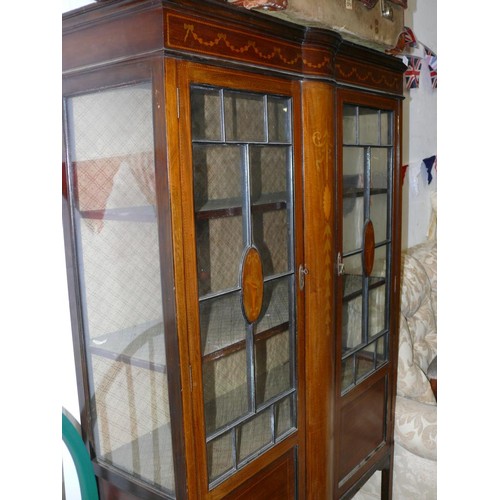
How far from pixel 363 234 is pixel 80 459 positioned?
1004mm

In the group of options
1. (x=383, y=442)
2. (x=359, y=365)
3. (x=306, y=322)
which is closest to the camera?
(x=306, y=322)

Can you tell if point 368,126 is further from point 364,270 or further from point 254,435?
point 254,435

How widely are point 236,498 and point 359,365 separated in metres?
0.63

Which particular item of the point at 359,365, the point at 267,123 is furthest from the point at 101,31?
the point at 359,365

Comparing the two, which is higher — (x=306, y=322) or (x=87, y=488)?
(x=306, y=322)

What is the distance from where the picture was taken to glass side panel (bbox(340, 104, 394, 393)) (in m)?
1.49

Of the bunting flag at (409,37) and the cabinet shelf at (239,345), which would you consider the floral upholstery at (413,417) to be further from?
the bunting flag at (409,37)

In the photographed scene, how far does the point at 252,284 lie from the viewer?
46.2 inches

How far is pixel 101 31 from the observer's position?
1.01 meters

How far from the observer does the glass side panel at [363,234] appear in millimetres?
1492

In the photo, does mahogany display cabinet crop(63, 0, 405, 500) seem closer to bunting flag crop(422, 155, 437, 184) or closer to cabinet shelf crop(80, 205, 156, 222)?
cabinet shelf crop(80, 205, 156, 222)

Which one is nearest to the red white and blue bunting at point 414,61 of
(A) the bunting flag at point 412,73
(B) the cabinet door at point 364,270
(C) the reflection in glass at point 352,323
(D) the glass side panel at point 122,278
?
(A) the bunting flag at point 412,73

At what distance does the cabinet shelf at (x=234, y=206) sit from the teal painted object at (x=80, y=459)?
64cm
